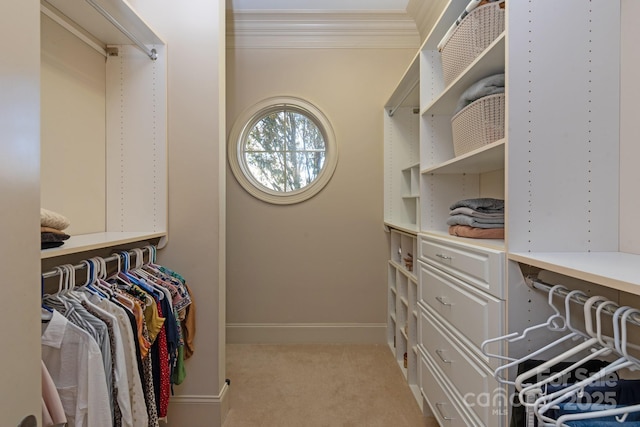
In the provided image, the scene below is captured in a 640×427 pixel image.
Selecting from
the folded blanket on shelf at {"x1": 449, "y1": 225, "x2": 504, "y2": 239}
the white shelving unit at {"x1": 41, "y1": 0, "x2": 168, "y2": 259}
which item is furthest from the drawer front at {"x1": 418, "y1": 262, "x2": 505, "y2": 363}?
the white shelving unit at {"x1": 41, "y1": 0, "x2": 168, "y2": 259}

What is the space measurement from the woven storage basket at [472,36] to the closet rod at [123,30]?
1512mm

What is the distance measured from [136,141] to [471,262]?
1.78 metres

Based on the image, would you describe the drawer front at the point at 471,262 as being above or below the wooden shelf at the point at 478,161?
below

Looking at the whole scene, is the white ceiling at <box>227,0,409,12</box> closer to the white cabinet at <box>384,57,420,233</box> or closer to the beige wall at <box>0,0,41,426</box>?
the white cabinet at <box>384,57,420,233</box>

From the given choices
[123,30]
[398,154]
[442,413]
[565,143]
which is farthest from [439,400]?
[123,30]

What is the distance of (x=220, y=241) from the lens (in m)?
2.00

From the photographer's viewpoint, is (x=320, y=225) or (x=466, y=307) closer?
(x=466, y=307)

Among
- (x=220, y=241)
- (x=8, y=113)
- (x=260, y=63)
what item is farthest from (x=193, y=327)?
(x=260, y=63)

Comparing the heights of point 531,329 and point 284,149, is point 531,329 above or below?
below

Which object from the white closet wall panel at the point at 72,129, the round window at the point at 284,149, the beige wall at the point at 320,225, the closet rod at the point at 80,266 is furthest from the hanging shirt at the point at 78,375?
the round window at the point at 284,149

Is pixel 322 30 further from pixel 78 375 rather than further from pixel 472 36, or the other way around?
pixel 78 375

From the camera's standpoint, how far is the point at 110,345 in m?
1.20

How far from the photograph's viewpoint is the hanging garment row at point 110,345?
42.9 inches

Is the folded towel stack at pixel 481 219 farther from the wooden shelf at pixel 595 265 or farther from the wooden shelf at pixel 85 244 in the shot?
the wooden shelf at pixel 85 244
